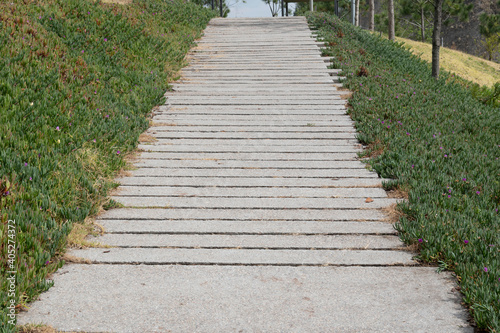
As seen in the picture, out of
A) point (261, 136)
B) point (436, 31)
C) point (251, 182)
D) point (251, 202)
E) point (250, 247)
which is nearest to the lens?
point (250, 247)

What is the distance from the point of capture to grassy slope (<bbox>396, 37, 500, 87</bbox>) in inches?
1012

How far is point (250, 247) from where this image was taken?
4.23 meters

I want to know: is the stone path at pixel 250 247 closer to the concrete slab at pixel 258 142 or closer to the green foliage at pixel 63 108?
the concrete slab at pixel 258 142

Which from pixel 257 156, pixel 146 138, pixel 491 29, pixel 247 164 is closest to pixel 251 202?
pixel 247 164

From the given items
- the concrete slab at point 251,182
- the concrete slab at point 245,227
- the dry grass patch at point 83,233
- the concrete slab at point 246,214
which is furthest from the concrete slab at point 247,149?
the dry grass patch at point 83,233

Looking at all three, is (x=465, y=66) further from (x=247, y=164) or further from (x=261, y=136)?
(x=247, y=164)

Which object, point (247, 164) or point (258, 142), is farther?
point (258, 142)

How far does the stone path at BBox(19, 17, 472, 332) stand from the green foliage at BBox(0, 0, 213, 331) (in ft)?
1.02

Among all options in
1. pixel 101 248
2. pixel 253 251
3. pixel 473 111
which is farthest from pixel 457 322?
pixel 473 111

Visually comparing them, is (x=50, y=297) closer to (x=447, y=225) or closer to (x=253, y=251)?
(x=253, y=251)

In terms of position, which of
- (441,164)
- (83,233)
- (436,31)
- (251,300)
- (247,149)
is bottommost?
(251,300)

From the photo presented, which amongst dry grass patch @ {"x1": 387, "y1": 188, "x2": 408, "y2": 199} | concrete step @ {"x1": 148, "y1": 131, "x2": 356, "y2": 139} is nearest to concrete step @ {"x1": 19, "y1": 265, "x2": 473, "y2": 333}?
dry grass patch @ {"x1": 387, "y1": 188, "x2": 408, "y2": 199}

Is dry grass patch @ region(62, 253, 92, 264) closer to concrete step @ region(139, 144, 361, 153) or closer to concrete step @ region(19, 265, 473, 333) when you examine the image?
concrete step @ region(19, 265, 473, 333)

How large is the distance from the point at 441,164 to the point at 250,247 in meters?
2.97
